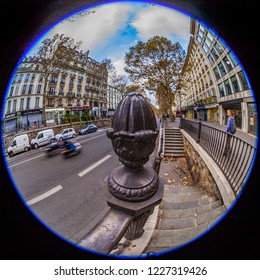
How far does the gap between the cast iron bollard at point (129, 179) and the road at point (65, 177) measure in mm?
206

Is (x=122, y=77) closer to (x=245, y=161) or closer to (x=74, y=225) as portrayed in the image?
(x=245, y=161)

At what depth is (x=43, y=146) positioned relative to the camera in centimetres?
128

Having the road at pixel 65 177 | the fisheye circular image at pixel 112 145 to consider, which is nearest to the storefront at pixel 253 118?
the fisheye circular image at pixel 112 145

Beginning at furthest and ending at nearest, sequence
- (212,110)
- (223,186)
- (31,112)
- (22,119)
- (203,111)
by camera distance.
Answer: (203,111) → (212,110) → (223,186) → (31,112) → (22,119)

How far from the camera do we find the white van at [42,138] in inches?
50.2

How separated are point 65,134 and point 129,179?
1088mm

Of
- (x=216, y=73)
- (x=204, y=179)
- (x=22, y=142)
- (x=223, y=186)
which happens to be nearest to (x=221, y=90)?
(x=216, y=73)

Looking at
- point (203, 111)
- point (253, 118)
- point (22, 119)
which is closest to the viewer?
point (253, 118)

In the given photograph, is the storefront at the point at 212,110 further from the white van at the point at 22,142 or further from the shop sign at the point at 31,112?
the white van at the point at 22,142

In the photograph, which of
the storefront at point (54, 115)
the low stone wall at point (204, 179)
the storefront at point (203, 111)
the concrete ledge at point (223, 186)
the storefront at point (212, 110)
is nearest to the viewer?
the concrete ledge at point (223, 186)

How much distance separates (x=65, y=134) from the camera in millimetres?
1309

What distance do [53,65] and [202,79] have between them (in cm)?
203

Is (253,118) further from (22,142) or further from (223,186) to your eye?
(22,142)

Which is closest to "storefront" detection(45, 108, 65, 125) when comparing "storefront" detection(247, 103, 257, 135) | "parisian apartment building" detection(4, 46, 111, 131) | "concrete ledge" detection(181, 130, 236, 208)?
"parisian apartment building" detection(4, 46, 111, 131)
